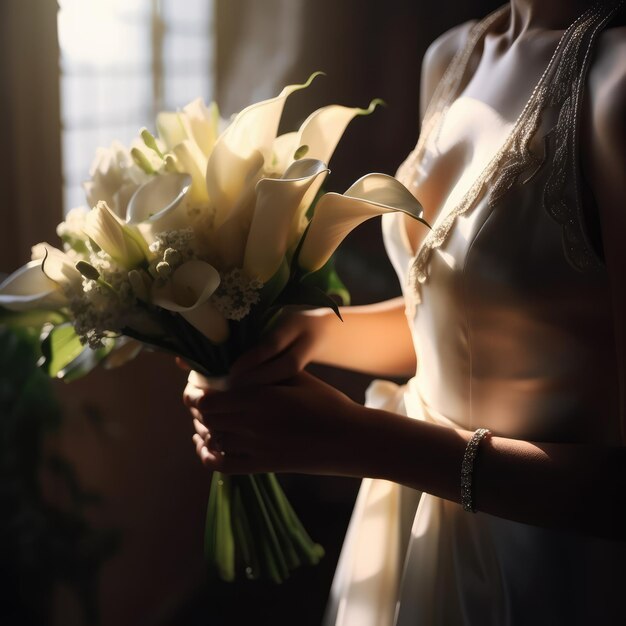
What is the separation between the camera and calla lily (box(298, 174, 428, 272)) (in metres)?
0.75

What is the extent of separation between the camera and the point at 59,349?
36.8 inches

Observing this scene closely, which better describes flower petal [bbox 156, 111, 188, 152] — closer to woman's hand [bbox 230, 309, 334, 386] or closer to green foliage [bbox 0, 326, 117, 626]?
woman's hand [bbox 230, 309, 334, 386]

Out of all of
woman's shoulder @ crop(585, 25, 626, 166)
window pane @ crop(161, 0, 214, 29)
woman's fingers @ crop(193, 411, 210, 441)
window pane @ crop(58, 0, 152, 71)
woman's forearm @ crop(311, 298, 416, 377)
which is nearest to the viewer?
woman's shoulder @ crop(585, 25, 626, 166)

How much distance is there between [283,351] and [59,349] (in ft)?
0.84

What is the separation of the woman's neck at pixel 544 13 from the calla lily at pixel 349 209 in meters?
0.30

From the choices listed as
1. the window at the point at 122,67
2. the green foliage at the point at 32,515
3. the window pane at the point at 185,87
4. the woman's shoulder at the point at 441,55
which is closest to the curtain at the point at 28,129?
the window at the point at 122,67

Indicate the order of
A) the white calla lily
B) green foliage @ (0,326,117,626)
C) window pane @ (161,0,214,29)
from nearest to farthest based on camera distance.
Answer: the white calla lily < green foliage @ (0,326,117,626) < window pane @ (161,0,214,29)

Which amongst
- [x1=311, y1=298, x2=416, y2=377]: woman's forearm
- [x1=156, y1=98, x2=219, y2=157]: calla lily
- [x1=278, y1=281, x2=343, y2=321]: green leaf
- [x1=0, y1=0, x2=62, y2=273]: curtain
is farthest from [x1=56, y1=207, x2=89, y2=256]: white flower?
[x1=0, y1=0, x2=62, y2=273]: curtain

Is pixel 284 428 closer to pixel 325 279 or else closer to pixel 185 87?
pixel 325 279

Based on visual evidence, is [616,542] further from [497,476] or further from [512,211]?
[512,211]

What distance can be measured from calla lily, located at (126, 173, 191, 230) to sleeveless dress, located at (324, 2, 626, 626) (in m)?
0.27

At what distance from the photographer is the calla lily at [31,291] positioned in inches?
33.7

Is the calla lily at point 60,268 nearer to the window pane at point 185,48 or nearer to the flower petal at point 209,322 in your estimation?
Answer: the flower petal at point 209,322

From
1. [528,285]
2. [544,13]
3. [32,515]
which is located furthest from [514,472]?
[32,515]
